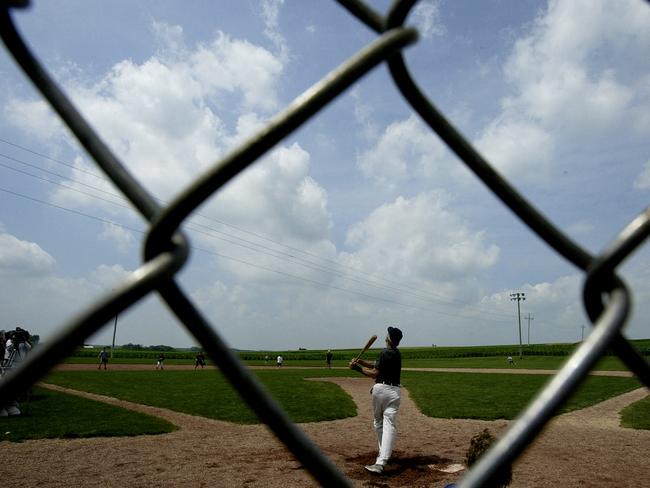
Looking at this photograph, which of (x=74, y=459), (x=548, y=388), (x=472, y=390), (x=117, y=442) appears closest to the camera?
(x=548, y=388)

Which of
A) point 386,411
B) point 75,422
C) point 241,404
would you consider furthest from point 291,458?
point 241,404

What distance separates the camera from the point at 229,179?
707mm

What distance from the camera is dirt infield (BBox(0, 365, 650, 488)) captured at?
679 centimetres

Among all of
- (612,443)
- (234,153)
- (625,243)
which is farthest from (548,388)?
(612,443)

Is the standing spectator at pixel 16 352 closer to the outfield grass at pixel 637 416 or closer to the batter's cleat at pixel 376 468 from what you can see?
the batter's cleat at pixel 376 468

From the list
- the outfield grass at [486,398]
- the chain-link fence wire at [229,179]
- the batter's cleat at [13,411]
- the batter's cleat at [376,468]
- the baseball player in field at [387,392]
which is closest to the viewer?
the chain-link fence wire at [229,179]

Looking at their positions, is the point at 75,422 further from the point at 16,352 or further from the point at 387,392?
the point at 387,392

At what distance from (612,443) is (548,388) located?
1063cm

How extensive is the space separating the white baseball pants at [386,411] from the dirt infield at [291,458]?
10.4 inches

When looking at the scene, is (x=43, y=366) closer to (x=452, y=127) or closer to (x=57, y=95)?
(x=57, y=95)

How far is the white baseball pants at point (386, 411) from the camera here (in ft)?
23.1

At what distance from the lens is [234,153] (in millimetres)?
690

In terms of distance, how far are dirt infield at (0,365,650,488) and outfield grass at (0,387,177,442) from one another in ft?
1.59

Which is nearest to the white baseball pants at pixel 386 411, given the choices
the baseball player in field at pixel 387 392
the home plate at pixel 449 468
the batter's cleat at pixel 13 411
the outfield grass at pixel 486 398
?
the baseball player in field at pixel 387 392
